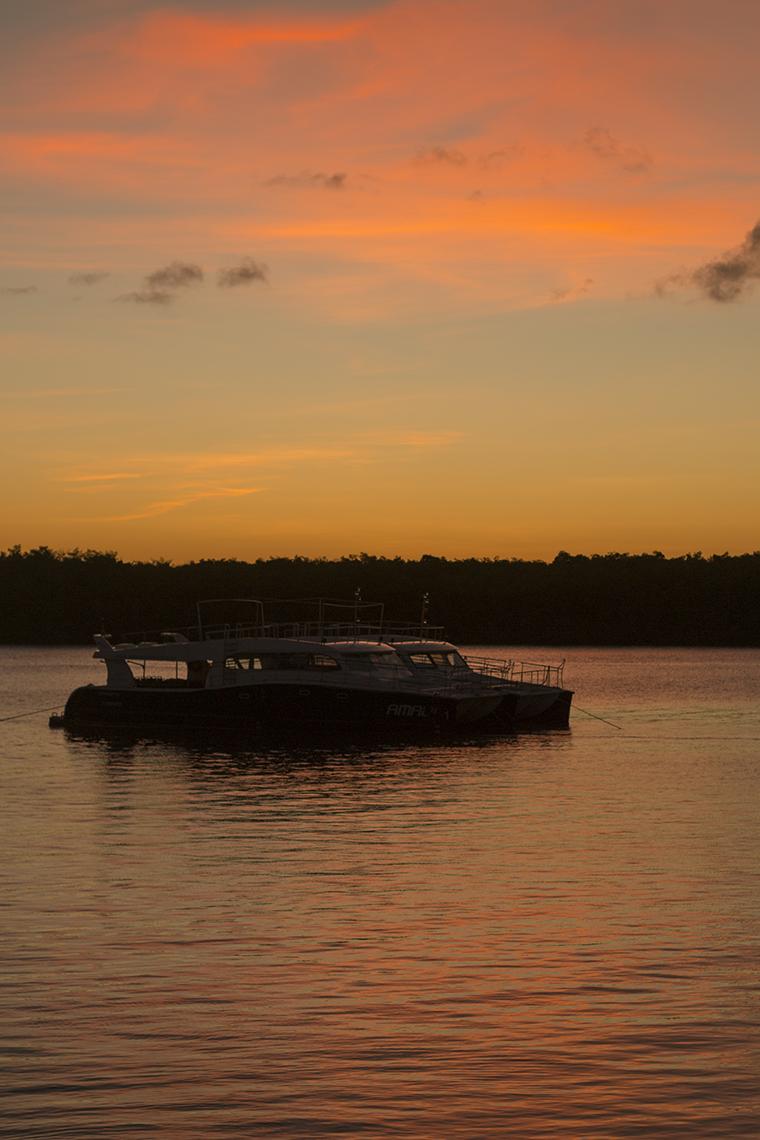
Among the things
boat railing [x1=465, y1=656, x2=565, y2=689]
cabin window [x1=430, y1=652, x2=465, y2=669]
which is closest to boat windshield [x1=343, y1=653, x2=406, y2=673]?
cabin window [x1=430, y1=652, x2=465, y2=669]

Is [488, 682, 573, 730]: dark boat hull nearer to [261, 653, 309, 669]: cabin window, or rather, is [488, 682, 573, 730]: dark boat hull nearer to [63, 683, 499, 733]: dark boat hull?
[63, 683, 499, 733]: dark boat hull

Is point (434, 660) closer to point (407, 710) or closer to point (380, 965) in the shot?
point (407, 710)

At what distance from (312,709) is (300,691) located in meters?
0.97

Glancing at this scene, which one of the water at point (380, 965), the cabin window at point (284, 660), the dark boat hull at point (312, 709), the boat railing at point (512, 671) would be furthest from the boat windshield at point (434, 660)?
the water at point (380, 965)

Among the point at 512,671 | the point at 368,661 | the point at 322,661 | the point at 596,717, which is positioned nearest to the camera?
the point at 322,661

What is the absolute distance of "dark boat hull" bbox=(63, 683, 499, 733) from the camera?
67.7 m

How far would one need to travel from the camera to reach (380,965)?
22.2m

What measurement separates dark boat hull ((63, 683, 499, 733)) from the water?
18109 mm

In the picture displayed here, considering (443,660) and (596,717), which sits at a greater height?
(443,660)

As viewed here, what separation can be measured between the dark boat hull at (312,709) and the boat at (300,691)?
4 cm

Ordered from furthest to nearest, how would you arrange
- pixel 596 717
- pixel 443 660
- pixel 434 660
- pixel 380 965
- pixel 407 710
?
1. pixel 596 717
2. pixel 443 660
3. pixel 434 660
4. pixel 407 710
5. pixel 380 965

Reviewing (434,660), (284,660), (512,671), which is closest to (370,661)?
(284,660)

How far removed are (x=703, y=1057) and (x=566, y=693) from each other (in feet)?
202

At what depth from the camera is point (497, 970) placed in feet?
71.7
